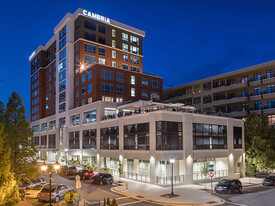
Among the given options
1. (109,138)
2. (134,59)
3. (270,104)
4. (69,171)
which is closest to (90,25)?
(134,59)

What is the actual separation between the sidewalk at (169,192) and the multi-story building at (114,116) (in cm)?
216

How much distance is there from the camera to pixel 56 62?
79.2 meters

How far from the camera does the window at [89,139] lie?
55312mm

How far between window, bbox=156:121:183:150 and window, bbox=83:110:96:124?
22.2 metres

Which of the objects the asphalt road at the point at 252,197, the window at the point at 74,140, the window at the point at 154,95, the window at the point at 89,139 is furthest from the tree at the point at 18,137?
the window at the point at 154,95

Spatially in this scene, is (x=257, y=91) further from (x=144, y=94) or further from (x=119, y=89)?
(x=119, y=89)

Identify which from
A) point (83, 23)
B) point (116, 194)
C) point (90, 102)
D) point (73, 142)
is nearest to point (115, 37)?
point (83, 23)

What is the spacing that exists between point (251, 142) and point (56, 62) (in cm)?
5591

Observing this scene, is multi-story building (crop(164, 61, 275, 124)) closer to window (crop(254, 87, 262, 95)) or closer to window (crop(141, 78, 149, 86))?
window (crop(254, 87, 262, 95))

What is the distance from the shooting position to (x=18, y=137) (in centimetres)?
2631

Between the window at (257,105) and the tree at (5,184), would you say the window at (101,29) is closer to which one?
the window at (257,105)

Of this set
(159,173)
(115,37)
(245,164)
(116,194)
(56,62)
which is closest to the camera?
(116,194)

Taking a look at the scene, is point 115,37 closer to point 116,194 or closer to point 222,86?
point 222,86

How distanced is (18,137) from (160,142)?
729 inches
